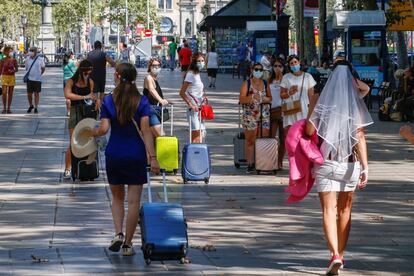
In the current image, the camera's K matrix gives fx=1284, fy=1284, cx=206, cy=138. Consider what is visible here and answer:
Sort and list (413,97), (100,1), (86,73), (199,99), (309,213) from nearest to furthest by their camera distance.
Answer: (309,213) < (86,73) < (199,99) < (413,97) < (100,1)

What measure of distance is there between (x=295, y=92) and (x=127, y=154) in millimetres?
Result: 7618

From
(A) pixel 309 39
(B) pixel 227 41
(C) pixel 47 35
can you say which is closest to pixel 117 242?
(A) pixel 309 39

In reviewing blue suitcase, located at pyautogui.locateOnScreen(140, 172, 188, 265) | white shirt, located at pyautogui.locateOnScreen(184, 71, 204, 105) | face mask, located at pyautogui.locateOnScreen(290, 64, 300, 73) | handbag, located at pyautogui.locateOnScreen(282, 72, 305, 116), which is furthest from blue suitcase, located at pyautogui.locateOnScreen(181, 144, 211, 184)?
blue suitcase, located at pyautogui.locateOnScreen(140, 172, 188, 265)

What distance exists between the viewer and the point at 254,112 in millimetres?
19391

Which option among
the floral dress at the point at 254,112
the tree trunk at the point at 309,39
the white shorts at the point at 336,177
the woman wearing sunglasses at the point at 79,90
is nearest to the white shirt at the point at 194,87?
the floral dress at the point at 254,112

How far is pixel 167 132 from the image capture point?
27016mm

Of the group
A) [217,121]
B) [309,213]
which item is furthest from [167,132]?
[309,213]

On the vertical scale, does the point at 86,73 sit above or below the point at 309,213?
above

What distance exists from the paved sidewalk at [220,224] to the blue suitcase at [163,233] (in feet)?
0.55

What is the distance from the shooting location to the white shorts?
36.0 ft

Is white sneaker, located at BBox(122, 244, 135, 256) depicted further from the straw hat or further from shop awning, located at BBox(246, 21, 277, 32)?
shop awning, located at BBox(246, 21, 277, 32)

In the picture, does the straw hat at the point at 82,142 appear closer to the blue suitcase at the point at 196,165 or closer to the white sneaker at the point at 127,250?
the white sneaker at the point at 127,250

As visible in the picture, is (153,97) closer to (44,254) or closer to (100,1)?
(44,254)

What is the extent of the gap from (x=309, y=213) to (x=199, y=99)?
583cm
